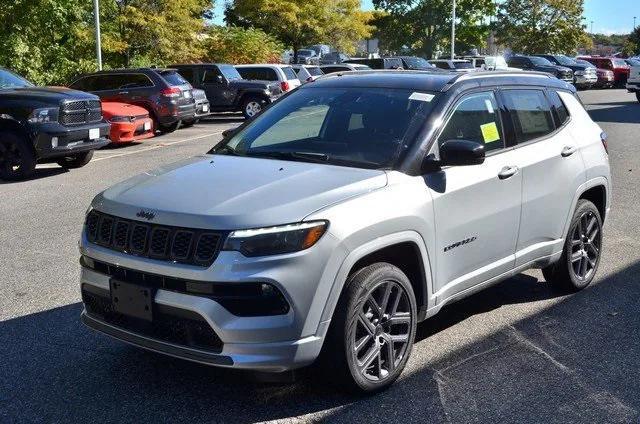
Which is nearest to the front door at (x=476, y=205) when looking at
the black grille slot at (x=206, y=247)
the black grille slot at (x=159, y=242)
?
the black grille slot at (x=206, y=247)

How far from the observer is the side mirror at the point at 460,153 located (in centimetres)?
472

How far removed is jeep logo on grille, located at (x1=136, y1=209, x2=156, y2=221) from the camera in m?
4.16

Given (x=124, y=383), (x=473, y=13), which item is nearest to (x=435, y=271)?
(x=124, y=383)

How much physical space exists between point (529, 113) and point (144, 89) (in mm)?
15048

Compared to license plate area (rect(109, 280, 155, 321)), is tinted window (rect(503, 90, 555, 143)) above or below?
above

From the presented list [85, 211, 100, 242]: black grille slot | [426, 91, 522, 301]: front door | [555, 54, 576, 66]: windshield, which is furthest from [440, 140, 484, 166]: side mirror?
[555, 54, 576, 66]: windshield

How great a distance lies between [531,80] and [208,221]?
309 cm

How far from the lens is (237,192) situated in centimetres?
427

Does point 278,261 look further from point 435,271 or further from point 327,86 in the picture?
point 327,86

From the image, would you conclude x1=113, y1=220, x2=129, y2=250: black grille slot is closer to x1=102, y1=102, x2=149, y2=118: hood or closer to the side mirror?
the side mirror

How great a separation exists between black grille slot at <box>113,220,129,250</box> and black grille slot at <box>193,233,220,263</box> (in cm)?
48

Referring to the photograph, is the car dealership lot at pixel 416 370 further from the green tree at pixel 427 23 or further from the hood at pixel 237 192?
the green tree at pixel 427 23

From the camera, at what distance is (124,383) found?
4.59 m

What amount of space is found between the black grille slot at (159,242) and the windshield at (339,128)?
1.11m
